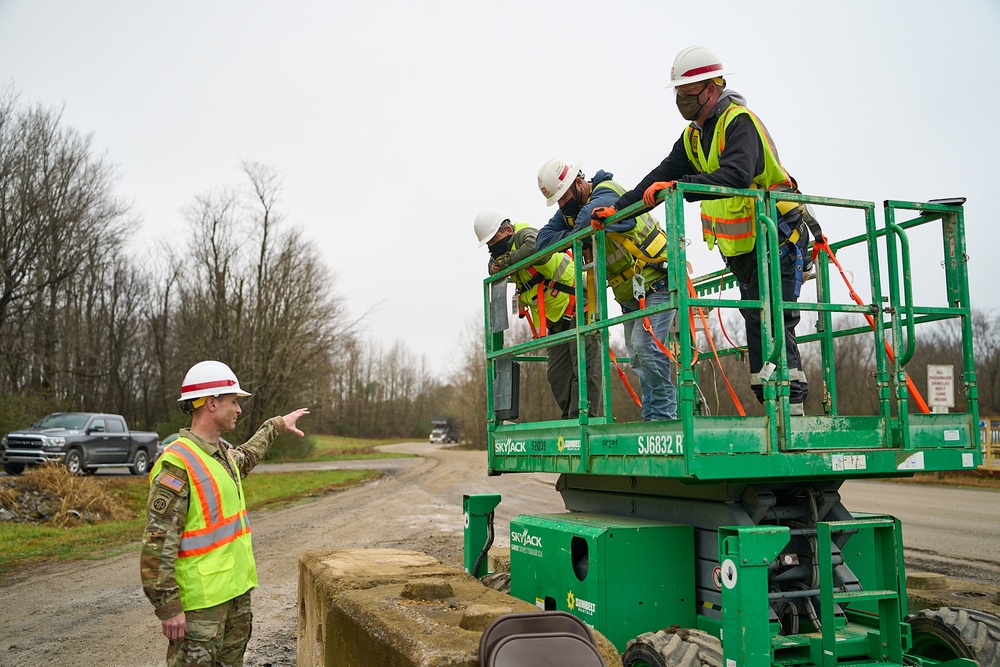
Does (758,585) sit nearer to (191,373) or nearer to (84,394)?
(191,373)

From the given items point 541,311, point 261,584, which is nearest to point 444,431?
point 261,584

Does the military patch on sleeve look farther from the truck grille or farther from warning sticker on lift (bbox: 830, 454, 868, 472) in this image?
the truck grille

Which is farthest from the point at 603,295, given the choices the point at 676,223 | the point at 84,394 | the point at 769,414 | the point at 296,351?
the point at 84,394

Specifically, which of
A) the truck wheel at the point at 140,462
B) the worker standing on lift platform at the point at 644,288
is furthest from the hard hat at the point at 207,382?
the truck wheel at the point at 140,462

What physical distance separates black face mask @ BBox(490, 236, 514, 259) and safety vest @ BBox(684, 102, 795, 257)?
103 inches

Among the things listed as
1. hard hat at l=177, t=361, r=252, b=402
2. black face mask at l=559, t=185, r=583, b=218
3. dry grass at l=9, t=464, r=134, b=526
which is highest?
black face mask at l=559, t=185, r=583, b=218

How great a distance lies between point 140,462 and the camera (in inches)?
1088

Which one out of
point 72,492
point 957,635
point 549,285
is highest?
point 549,285

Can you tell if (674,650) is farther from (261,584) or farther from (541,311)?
(261,584)

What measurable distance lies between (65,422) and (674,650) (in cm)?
2510

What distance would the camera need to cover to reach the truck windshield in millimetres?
25078

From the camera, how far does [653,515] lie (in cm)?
507

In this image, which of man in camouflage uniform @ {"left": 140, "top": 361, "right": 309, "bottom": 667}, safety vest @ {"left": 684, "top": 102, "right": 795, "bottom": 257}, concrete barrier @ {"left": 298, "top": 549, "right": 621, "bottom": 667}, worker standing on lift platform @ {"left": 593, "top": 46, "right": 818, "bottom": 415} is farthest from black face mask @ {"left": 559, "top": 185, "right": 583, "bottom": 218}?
man in camouflage uniform @ {"left": 140, "top": 361, "right": 309, "bottom": 667}

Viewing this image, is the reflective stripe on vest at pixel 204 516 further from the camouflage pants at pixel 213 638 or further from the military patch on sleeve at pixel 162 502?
the camouflage pants at pixel 213 638
